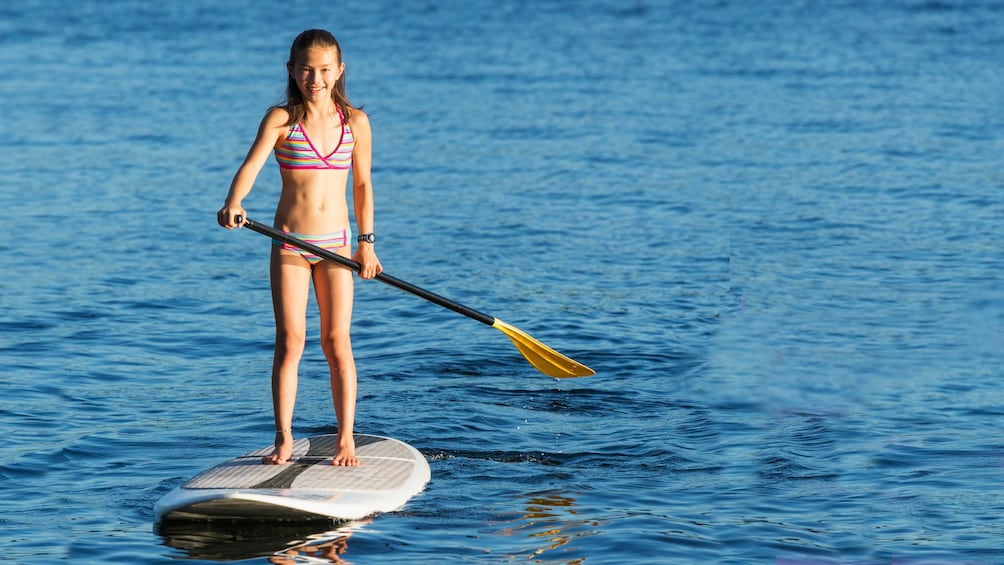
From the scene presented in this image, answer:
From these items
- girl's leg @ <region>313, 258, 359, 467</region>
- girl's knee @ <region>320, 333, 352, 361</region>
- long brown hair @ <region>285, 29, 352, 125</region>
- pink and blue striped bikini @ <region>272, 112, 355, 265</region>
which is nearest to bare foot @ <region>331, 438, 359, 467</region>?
girl's leg @ <region>313, 258, 359, 467</region>

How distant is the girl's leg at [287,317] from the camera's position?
6.39 metres

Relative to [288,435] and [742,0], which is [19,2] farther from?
[288,435]

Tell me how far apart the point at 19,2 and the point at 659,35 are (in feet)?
60.3

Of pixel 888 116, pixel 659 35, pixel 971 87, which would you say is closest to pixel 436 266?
pixel 888 116

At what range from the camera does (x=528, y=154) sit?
17453 mm

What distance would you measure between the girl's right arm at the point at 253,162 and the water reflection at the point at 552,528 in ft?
6.17

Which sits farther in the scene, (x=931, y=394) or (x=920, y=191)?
(x=920, y=191)

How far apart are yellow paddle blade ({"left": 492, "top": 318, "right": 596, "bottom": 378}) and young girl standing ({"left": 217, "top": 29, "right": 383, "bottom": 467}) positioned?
1.22m

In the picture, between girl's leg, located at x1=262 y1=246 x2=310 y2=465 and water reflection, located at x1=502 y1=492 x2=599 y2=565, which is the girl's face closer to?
girl's leg, located at x1=262 y1=246 x2=310 y2=465

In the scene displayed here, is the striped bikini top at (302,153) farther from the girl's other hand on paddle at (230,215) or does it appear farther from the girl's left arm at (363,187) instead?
the girl's other hand on paddle at (230,215)

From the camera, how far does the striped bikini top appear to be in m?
6.27

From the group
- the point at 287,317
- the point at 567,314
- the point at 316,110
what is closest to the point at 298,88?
the point at 316,110

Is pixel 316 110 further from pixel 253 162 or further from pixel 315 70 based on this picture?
pixel 253 162

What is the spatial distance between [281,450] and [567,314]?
4.34 meters
